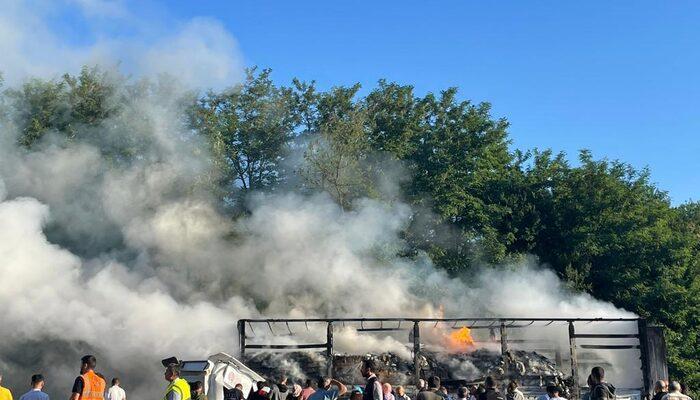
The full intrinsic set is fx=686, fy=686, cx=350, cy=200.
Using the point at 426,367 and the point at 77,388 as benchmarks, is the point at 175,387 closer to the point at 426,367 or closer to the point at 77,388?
the point at 77,388

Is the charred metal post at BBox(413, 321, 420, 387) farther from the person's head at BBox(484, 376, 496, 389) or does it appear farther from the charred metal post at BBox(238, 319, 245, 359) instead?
the person's head at BBox(484, 376, 496, 389)

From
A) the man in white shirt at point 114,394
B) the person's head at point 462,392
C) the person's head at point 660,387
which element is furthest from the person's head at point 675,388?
the man in white shirt at point 114,394

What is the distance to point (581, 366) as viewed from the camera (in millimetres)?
21547

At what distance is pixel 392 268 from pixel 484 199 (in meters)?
10.1

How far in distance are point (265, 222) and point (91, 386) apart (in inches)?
638

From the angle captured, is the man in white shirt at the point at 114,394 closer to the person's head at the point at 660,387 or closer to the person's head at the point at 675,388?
the person's head at the point at 660,387

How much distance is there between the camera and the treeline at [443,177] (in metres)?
28.6

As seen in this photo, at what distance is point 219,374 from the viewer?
1462cm

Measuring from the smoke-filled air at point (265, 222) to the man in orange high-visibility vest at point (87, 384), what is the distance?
1145 cm

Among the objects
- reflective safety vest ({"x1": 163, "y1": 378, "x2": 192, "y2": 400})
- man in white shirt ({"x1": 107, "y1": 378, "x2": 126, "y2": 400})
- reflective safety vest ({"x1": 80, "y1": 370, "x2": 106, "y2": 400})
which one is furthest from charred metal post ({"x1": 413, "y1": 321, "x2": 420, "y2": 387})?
reflective safety vest ({"x1": 80, "y1": 370, "x2": 106, "y2": 400})

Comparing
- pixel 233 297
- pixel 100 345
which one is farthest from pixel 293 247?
pixel 100 345

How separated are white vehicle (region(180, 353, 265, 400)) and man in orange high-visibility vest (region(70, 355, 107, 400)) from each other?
5.98 meters

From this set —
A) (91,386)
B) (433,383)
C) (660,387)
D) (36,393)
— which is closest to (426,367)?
(433,383)

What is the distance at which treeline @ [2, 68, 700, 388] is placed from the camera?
28641 millimetres
